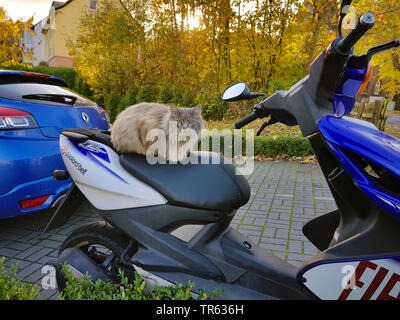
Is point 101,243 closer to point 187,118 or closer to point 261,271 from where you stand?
point 261,271

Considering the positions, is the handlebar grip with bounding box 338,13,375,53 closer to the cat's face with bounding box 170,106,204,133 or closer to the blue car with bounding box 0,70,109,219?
the cat's face with bounding box 170,106,204,133

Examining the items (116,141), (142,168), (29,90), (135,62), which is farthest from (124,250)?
(135,62)

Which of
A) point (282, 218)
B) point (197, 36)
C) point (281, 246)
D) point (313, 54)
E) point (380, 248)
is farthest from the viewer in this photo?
point (197, 36)

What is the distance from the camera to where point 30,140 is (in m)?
3.17

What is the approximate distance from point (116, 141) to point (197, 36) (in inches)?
509

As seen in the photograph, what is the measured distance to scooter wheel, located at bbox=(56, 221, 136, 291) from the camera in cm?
193

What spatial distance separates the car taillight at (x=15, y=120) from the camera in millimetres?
3021

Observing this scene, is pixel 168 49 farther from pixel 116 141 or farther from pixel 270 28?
pixel 116 141

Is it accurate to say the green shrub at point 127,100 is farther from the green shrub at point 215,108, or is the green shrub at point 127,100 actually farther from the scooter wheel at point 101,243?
the scooter wheel at point 101,243

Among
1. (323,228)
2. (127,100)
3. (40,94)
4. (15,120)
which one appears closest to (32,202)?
(15,120)

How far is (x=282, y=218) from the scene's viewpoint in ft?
13.2

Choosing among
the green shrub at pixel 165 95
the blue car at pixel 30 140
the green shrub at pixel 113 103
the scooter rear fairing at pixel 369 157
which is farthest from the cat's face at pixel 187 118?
the green shrub at pixel 113 103

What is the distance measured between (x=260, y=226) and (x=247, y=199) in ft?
6.60

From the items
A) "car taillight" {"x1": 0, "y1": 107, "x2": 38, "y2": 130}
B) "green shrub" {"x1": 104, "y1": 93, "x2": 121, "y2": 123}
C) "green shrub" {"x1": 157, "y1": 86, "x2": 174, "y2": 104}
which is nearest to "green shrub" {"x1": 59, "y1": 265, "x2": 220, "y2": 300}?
"car taillight" {"x1": 0, "y1": 107, "x2": 38, "y2": 130}
